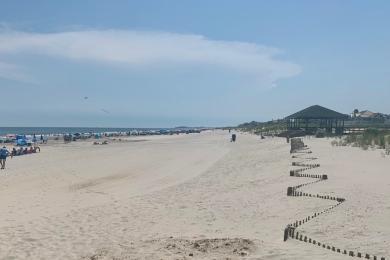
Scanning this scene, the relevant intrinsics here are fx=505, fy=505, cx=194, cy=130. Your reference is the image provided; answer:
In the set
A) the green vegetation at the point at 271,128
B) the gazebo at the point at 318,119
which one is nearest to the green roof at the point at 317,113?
the gazebo at the point at 318,119

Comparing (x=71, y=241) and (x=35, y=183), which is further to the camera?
(x=35, y=183)

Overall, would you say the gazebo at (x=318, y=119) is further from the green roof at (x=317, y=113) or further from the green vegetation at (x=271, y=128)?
the green vegetation at (x=271, y=128)

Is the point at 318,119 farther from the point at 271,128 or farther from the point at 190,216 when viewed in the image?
the point at 190,216

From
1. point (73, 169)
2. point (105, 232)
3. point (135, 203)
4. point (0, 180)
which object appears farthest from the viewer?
point (73, 169)

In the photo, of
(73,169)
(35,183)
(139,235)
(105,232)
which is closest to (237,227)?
(139,235)

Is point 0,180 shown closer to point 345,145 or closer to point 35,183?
point 35,183

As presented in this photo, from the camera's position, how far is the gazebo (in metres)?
60.1

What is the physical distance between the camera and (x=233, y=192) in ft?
55.7

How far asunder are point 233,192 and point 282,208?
3.83m

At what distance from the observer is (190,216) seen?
12984mm

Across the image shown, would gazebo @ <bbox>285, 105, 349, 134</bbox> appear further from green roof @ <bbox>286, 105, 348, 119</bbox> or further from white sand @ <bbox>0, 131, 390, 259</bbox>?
white sand @ <bbox>0, 131, 390, 259</bbox>

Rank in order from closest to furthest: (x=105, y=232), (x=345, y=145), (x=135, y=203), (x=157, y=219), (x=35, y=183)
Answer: (x=105, y=232) → (x=157, y=219) → (x=135, y=203) → (x=35, y=183) → (x=345, y=145)

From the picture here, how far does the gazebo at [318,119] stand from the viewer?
6006 cm

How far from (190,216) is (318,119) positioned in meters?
53.4
